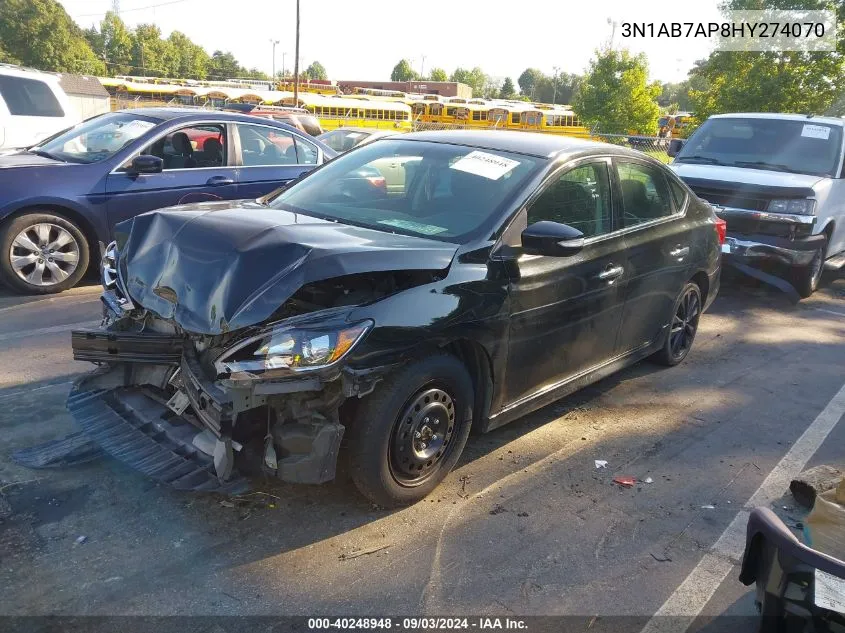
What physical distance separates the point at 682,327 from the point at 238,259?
4.09m

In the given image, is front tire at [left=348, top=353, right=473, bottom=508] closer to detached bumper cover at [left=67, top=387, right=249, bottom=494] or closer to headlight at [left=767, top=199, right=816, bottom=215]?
detached bumper cover at [left=67, top=387, right=249, bottom=494]

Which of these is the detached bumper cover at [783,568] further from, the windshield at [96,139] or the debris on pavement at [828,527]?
the windshield at [96,139]

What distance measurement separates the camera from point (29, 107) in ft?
33.4

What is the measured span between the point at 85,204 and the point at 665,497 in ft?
19.3

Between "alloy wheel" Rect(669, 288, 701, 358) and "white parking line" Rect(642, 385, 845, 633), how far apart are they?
51.9 inches

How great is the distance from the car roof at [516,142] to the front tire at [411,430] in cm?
159

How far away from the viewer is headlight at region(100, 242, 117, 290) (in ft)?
13.1

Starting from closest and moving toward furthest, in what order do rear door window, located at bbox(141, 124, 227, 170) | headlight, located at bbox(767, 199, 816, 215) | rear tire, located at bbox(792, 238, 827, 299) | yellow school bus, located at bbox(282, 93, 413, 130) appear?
rear door window, located at bbox(141, 124, 227, 170), headlight, located at bbox(767, 199, 816, 215), rear tire, located at bbox(792, 238, 827, 299), yellow school bus, located at bbox(282, 93, 413, 130)

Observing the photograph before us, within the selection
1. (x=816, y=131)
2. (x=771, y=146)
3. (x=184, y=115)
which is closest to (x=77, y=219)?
(x=184, y=115)

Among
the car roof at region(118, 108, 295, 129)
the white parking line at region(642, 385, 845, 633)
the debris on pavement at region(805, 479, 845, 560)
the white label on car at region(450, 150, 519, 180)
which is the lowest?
the white parking line at region(642, 385, 845, 633)

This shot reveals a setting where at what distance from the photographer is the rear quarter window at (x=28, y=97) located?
9992mm

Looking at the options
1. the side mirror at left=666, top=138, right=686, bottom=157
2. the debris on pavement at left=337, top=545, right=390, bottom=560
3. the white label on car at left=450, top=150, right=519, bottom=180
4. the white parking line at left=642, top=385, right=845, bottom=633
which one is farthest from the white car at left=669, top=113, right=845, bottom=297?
the debris on pavement at left=337, top=545, right=390, bottom=560

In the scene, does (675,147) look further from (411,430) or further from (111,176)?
(411,430)

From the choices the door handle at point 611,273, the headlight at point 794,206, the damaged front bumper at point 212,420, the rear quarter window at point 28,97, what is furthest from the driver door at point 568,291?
the rear quarter window at point 28,97
